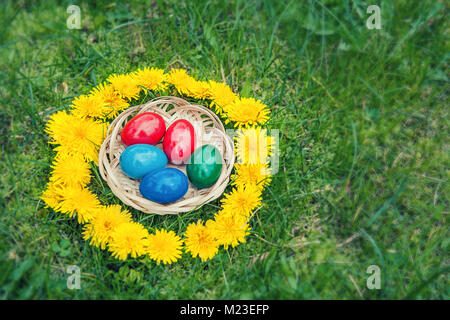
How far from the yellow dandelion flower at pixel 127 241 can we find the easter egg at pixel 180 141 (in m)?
0.44

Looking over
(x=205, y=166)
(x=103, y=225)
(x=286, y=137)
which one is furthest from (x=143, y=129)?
(x=286, y=137)

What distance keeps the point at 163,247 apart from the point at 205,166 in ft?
1.48

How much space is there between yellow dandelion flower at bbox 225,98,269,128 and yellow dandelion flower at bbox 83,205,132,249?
82 cm

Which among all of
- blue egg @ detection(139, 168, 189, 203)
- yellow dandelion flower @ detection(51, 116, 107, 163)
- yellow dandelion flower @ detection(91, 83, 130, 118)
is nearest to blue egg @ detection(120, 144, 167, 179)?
blue egg @ detection(139, 168, 189, 203)

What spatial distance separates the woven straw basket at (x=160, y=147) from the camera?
67.3 inches

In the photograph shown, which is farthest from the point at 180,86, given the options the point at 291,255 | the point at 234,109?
the point at 291,255

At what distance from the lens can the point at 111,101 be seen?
6.42ft

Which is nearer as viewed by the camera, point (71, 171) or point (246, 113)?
point (71, 171)

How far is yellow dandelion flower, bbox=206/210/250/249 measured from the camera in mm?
1708

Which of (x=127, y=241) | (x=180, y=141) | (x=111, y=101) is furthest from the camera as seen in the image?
(x=111, y=101)

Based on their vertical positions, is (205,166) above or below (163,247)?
above

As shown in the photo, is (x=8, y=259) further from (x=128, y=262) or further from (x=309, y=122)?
(x=309, y=122)

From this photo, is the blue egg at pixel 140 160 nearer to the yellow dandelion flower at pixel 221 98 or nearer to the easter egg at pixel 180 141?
the easter egg at pixel 180 141

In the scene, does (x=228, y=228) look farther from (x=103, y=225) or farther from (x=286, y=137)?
(x=286, y=137)
